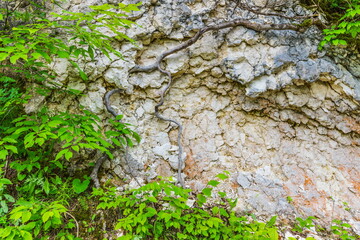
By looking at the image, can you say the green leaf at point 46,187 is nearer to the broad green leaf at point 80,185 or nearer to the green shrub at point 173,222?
the broad green leaf at point 80,185

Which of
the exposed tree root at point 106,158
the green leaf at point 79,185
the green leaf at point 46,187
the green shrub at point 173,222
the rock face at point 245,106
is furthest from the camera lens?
the rock face at point 245,106

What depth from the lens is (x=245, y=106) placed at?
375 centimetres

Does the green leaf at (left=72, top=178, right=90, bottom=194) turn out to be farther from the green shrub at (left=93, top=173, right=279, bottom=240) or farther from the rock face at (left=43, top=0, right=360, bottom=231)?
the rock face at (left=43, top=0, right=360, bottom=231)

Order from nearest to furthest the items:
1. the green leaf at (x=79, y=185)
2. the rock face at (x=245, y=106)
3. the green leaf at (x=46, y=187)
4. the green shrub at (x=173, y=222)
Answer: the green shrub at (x=173, y=222) → the green leaf at (x=46, y=187) → the green leaf at (x=79, y=185) → the rock face at (x=245, y=106)

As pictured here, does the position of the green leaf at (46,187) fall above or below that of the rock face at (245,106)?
below

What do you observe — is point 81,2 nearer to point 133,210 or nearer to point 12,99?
point 12,99

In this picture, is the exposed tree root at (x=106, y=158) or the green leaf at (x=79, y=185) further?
the exposed tree root at (x=106, y=158)

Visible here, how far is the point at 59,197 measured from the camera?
2.59m

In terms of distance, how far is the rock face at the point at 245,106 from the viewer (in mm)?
3336

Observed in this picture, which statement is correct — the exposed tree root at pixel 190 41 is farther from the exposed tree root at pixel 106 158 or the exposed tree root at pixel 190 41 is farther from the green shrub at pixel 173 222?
the green shrub at pixel 173 222

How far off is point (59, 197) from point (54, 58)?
2.03 meters

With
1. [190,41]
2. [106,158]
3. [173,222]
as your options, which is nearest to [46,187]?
[106,158]

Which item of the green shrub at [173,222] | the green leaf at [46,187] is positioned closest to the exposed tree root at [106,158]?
the green shrub at [173,222]

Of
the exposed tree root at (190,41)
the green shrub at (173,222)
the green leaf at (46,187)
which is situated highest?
the exposed tree root at (190,41)
